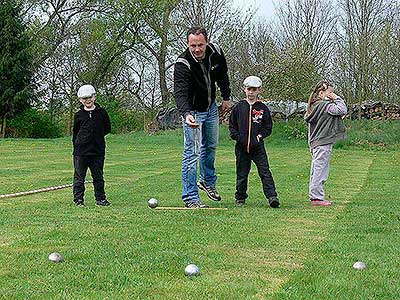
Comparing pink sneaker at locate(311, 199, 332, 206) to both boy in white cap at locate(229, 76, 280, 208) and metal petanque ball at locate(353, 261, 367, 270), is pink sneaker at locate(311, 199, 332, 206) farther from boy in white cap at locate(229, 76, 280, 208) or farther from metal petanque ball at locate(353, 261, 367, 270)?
metal petanque ball at locate(353, 261, 367, 270)

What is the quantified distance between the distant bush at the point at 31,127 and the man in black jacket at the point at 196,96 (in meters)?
36.2

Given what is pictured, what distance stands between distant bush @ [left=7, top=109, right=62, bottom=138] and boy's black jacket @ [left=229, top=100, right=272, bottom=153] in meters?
36.3

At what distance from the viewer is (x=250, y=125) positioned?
9.16 m

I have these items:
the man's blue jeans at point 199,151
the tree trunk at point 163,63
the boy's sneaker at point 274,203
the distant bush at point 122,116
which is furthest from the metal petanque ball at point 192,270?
the tree trunk at point 163,63

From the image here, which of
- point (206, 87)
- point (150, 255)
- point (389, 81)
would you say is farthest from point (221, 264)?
point (389, 81)

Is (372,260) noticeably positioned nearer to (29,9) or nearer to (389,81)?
(389,81)

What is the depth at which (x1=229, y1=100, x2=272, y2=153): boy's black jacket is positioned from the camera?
9133 mm

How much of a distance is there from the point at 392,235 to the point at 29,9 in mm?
43398

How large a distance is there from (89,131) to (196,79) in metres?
1.69

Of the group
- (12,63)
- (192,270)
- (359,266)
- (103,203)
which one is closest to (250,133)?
(103,203)

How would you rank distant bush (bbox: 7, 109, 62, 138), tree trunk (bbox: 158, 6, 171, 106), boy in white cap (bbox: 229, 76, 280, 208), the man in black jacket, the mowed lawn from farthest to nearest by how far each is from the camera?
distant bush (bbox: 7, 109, 62, 138)
tree trunk (bbox: 158, 6, 171, 106)
boy in white cap (bbox: 229, 76, 280, 208)
the man in black jacket
the mowed lawn

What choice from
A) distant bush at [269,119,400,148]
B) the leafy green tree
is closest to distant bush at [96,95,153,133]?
the leafy green tree

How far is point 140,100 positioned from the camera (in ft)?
155

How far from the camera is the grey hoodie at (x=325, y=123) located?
9.52 metres
